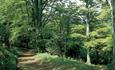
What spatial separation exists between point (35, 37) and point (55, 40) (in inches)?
218

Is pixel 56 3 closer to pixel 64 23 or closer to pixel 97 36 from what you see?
pixel 64 23

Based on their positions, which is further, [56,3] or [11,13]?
[56,3]

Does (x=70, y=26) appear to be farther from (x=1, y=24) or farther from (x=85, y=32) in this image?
(x=1, y=24)

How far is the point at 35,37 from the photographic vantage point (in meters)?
29.8

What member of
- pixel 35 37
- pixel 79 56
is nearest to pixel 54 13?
pixel 35 37

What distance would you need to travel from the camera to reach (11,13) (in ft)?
94.0

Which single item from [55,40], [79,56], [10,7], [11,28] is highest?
[10,7]

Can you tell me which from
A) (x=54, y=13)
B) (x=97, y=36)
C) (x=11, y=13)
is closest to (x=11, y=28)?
(x=11, y=13)

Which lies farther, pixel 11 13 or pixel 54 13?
pixel 54 13

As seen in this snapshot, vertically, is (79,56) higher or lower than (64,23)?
lower

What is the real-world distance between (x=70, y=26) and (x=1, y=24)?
8.72 meters

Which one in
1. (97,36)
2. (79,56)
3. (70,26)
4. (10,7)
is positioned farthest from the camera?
(79,56)

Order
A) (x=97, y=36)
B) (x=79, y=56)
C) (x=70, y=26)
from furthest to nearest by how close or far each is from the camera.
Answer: (x=79, y=56), (x=70, y=26), (x=97, y=36)

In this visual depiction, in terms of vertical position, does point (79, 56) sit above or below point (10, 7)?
below
